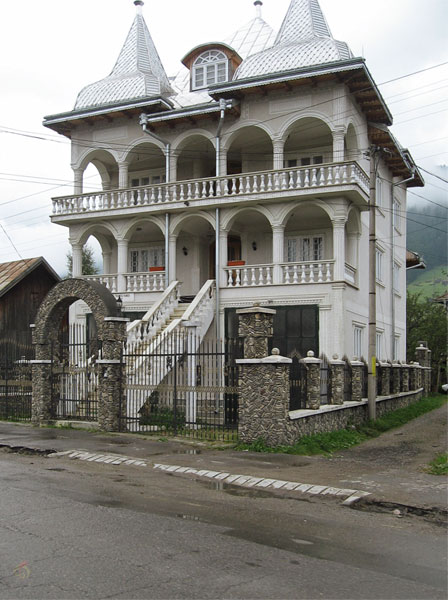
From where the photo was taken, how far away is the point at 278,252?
974 inches

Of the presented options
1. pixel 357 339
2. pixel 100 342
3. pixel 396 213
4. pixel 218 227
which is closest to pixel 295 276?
pixel 218 227

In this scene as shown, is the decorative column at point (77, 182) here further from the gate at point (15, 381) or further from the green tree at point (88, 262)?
the green tree at point (88, 262)

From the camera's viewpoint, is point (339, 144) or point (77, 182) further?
point (77, 182)

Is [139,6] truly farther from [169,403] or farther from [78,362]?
[169,403]

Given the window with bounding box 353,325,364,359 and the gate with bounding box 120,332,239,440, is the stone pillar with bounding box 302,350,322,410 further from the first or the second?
the window with bounding box 353,325,364,359

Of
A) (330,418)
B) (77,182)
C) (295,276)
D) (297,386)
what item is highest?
Answer: (77,182)

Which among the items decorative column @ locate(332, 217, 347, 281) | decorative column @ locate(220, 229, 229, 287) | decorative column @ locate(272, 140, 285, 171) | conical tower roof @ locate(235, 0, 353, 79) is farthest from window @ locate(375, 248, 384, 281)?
conical tower roof @ locate(235, 0, 353, 79)

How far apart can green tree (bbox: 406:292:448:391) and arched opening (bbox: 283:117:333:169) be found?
21196 millimetres

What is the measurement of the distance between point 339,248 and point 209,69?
1044cm

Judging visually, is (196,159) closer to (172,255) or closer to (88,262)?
(172,255)

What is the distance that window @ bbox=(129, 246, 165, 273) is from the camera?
98.0 feet

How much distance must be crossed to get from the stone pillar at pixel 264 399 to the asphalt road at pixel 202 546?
160 inches

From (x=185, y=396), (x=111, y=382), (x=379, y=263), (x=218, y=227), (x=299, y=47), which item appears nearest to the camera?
(x=185, y=396)

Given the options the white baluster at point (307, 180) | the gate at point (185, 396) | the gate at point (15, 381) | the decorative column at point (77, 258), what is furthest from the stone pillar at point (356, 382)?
the decorative column at point (77, 258)
